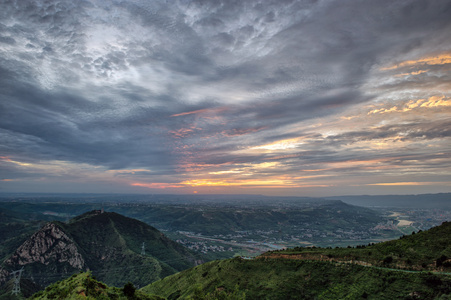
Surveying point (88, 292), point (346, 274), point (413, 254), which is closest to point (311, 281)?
point (346, 274)

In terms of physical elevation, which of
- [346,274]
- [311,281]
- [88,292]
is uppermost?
[88,292]

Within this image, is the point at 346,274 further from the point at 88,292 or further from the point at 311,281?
the point at 88,292

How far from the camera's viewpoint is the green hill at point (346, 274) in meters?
46.8

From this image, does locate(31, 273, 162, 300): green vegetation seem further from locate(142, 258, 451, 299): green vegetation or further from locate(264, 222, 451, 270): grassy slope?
locate(264, 222, 451, 270): grassy slope

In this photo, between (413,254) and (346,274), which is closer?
(346,274)

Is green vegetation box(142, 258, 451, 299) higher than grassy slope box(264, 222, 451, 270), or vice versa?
grassy slope box(264, 222, 451, 270)

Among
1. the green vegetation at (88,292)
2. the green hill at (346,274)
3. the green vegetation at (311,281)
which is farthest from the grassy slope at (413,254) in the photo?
the green vegetation at (88,292)

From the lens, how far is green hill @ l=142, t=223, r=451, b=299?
46.8 m

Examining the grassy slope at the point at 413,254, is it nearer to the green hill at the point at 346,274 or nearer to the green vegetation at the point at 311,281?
the green hill at the point at 346,274

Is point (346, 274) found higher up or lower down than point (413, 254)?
lower down

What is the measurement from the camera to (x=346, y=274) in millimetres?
58438

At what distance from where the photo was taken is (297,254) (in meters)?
80.2

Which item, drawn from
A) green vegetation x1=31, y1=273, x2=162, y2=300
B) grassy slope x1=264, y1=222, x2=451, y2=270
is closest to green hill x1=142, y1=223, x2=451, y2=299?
grassy slope x1=264, y1=222, x2=451, y2=270

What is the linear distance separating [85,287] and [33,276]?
213 metres
